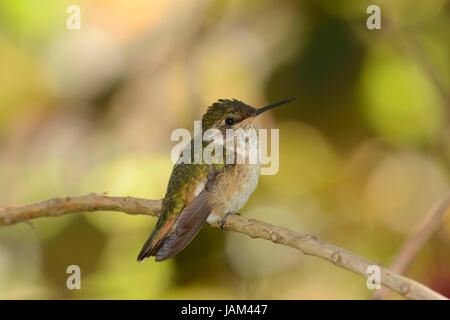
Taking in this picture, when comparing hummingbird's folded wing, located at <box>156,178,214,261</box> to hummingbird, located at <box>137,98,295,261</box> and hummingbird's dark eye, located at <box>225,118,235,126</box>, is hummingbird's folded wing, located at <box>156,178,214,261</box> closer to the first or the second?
hummingbird, located at <box>137,98,295,261</box>

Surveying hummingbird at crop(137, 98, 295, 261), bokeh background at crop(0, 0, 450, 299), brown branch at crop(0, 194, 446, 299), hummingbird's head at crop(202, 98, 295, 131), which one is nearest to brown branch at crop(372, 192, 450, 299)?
brown branch at crop(0, 194, 446, 299)

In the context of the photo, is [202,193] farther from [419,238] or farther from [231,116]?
[419,238]

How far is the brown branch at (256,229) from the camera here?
1.74 m

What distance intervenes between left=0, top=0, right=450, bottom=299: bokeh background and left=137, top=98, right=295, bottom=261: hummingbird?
62 cm

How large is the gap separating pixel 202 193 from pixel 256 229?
2.83 feet

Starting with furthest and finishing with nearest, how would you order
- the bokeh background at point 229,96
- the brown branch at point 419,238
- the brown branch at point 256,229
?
the bokeh background at point 229,96
the brown branch at point 419,238
the brown branch at point 256,229

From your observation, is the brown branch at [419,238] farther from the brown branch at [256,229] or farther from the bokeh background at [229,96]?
the bokeh background at [229,96]

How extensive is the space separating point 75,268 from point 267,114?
190cm

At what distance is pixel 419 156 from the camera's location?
4250mm

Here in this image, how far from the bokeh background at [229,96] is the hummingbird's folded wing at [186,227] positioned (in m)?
0.67

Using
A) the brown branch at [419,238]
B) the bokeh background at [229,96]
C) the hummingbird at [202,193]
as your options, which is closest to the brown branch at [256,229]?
the hummingbird at [202,193]

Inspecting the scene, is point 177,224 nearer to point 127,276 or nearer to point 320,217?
point 127,276

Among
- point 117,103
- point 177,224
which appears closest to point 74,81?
point 117,103

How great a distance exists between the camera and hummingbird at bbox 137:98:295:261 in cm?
292
